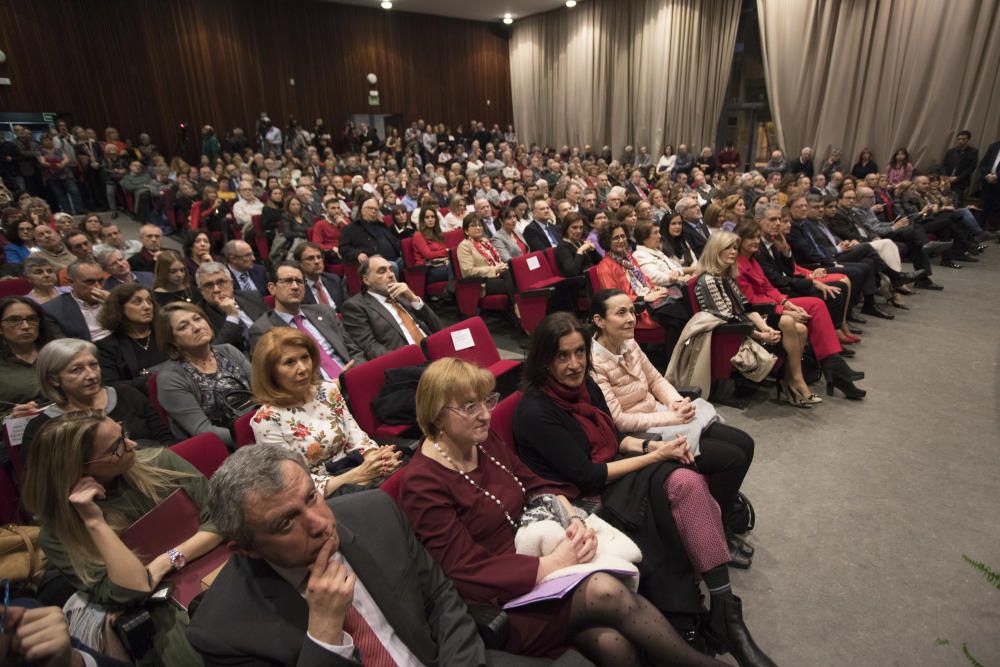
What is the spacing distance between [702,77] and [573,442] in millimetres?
12172

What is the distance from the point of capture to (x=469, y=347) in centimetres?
265

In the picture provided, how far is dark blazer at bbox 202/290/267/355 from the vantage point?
2807 millimetres

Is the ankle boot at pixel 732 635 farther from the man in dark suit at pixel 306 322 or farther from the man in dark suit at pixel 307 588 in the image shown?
the man in dark suit at pixel 306 322

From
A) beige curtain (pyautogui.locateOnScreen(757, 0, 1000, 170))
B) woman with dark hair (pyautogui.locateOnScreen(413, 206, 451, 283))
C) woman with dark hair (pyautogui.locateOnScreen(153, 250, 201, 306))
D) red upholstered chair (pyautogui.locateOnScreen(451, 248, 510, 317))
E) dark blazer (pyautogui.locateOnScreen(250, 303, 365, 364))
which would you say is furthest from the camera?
beige curtain (pyautogui.locateOnScreen(757, 0, 1000, 170))

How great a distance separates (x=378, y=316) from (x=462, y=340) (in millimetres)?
622

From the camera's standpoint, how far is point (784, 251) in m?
4.03

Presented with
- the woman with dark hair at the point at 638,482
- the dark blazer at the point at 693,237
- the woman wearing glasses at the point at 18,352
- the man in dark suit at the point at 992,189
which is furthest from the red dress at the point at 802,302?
the man in dark suit at the point at 992,189

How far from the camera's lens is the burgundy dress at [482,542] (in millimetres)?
1288

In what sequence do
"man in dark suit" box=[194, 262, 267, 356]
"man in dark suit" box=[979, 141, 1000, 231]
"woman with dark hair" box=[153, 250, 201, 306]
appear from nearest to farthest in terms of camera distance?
"man in dark suit" box=[194, 262, 267, 356], "woman with dark hair" box=[153, 250, 201, 306], "man in dark suit" box=[979, 141, 1000, 231]

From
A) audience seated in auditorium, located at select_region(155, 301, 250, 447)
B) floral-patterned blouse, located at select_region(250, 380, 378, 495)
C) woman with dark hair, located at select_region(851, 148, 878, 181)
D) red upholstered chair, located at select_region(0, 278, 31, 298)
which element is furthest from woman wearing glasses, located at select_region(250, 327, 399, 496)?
woman with dark hair, located at select_region(851, 148, 878, 181)

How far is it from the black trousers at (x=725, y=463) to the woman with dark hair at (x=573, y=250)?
92.9 inches

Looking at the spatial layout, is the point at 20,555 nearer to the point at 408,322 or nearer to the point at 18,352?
the point at 18,352

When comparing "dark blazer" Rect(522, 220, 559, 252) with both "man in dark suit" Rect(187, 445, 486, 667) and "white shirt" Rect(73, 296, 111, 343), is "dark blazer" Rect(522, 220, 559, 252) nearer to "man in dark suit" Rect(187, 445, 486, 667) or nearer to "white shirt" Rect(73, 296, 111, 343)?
"white shirt" Rect(73, 296, 111, 343)

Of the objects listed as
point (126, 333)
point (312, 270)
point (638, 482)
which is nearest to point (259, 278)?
point (312, 270)
